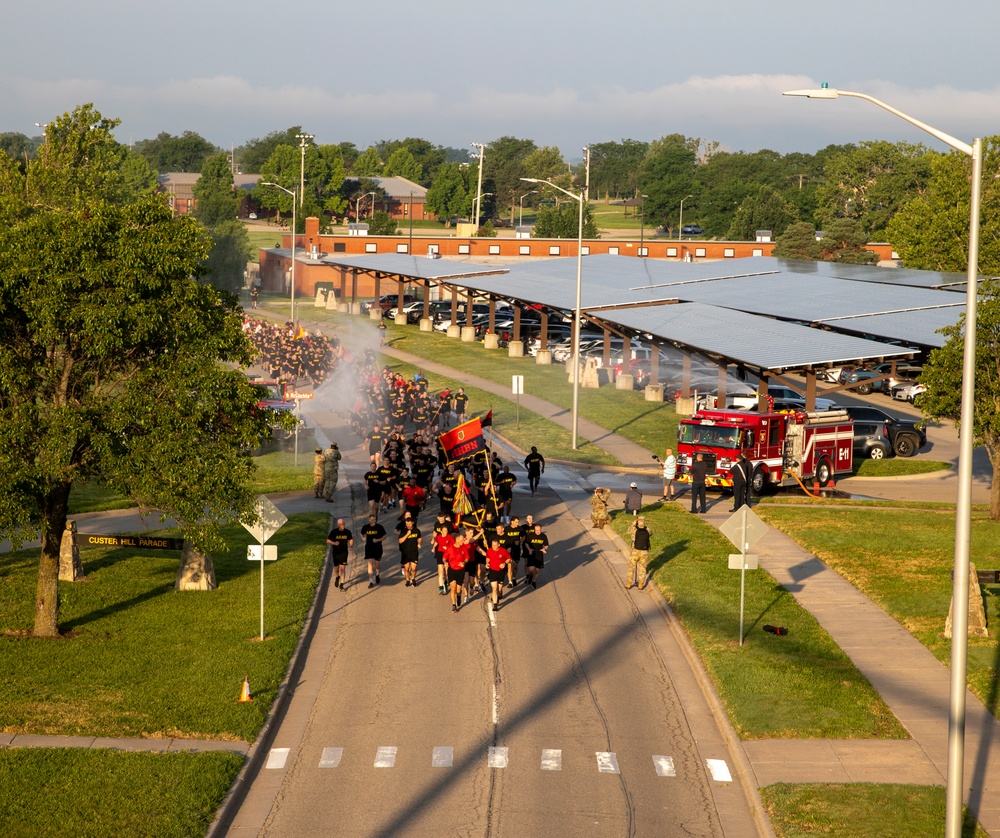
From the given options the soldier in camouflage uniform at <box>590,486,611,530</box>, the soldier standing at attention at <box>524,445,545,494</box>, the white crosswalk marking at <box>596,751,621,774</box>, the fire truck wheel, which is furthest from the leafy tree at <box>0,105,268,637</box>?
the fire truck wheel

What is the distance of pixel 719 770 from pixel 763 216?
129956 mm

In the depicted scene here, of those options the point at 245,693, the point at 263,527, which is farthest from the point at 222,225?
the point at 245,693

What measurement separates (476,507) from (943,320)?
28.4 meters

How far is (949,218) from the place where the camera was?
282 feet

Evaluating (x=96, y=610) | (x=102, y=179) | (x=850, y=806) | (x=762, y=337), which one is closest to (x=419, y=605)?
(x=96, y=610)

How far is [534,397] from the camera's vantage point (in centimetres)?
5675

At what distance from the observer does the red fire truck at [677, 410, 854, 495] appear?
36.7 metres

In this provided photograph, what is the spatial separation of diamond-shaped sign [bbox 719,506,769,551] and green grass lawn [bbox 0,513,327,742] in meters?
7.83

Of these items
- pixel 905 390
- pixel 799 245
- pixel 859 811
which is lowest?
pixel 859 811

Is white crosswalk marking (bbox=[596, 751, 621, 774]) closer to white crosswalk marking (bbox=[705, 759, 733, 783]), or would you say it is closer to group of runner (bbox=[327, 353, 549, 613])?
white crosswalk marking (bbox=[705, 759, 733, 783])

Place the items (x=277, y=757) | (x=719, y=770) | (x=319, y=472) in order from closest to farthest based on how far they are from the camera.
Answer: (x=719, y=770), (x=277, y=757), (x=319, y=472)

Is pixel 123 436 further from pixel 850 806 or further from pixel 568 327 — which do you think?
pixel 568 327

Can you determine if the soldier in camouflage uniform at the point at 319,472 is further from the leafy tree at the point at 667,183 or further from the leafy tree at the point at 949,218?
the leafy tree at the point at 667,183

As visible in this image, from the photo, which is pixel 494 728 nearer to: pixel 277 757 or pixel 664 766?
pixel 664 766
